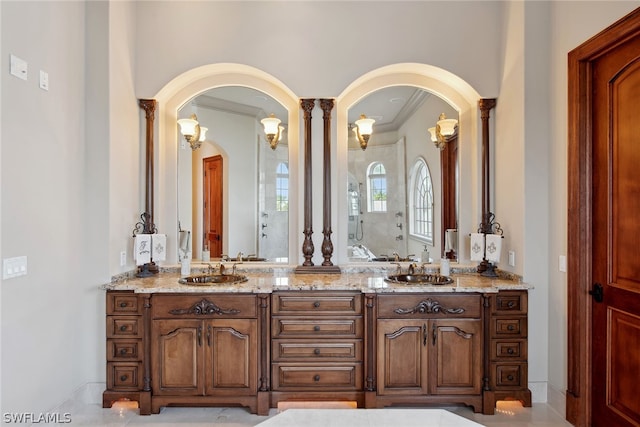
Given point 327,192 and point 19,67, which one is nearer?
point 19,67

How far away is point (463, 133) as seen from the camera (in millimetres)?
3471

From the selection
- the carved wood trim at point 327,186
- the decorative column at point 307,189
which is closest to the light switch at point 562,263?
the carved wood trim at point 327,186

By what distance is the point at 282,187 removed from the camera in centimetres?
347

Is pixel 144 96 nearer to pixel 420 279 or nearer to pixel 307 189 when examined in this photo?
pixel 307 189

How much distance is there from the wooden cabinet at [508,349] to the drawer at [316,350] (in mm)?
978

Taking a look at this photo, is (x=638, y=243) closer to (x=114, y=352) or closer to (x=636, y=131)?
(x=636, y=131)

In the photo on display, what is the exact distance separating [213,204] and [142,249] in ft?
2.33

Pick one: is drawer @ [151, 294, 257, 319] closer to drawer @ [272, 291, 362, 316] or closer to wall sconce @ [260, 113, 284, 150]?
drawer @ [272, 291, 362, 316]

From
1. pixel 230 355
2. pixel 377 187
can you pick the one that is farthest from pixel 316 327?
pixel 377 187

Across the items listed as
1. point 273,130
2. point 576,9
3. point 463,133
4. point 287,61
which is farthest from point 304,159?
point 576,9

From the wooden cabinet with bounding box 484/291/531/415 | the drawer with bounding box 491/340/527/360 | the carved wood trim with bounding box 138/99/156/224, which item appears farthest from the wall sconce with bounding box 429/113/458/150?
the carved wood trim with bounding box 138/99/156/224

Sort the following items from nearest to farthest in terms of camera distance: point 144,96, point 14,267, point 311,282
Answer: point 14,267, point 311,282, point 144,96

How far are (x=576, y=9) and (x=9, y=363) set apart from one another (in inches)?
162

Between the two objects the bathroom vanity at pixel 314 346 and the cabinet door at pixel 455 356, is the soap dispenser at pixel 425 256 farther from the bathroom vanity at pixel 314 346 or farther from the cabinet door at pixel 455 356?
the cabinet door at pixel 455 356
